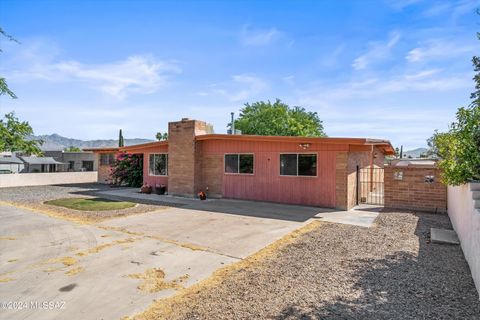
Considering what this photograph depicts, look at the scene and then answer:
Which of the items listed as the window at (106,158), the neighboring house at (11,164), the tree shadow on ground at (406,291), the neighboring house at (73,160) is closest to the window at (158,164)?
the window at (106,158)

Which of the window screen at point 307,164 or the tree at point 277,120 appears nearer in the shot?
the window screen at point 307,164

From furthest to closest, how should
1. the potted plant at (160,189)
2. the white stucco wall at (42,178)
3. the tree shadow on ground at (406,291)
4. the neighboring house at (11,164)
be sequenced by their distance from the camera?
1. the neighboring house at (11,164)
2. the white stucco wall at (42,178)
3. the potted plant at (160,189)
4. the tree shadow on ground at (406,291)

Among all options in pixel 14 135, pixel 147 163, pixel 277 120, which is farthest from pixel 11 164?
pixel 14 135

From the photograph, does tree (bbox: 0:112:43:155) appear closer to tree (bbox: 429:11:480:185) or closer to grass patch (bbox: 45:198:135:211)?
grass patch (bbox: 45:198:135:211)

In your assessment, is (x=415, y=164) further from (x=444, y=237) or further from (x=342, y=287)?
(x=342, y=287)

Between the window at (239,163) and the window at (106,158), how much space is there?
1202 cm

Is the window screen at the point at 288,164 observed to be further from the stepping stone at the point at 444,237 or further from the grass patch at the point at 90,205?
the grass patch at the point at 90,205

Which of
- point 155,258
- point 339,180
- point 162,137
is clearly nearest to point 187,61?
point 339,180

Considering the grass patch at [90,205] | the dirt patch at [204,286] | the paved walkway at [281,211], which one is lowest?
the dirt patch at [204,286]

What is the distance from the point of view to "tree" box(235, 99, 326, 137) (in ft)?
118

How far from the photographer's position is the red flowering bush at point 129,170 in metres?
18.9

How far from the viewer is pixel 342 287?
4008mm

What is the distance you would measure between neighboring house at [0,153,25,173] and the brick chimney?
93.3ft

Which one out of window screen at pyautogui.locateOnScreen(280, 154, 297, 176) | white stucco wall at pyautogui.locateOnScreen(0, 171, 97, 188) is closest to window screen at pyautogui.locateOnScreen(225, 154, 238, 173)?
window screen at pyautogui.locateOnScreen(280, 154, 297, 176)
